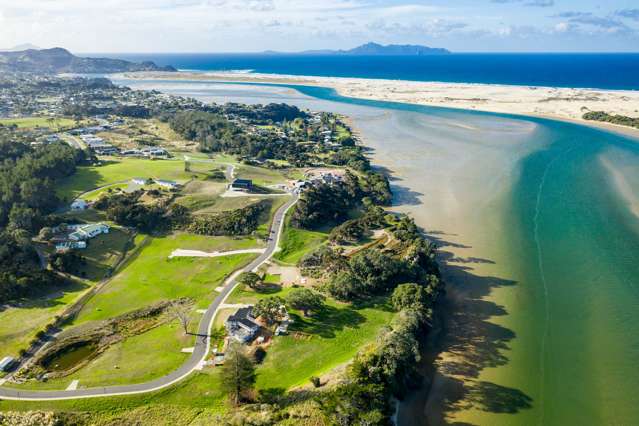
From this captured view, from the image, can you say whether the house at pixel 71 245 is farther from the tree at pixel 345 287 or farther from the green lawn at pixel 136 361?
the tree at pixel 345 287

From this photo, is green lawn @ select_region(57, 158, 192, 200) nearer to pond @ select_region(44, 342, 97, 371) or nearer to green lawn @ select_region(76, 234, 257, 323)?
green lawn @ select_region(76, 234, 257, 323)

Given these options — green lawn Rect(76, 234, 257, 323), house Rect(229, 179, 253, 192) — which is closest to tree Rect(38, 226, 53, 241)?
green lawn Rect(76, 234, 257, 323)

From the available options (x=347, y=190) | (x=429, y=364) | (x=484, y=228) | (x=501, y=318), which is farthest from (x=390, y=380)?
(x=347, y=190)

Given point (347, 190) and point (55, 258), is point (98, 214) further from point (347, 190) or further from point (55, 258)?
point (347, 190)

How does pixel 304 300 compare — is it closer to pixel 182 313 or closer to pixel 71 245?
pixel 182 313

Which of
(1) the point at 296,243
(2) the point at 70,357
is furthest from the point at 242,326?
(1) the point at 296,243

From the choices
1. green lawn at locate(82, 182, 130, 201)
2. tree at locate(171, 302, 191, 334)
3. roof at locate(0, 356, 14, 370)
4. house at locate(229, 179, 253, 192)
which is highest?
house at locate(229, 179, 253, 192)
